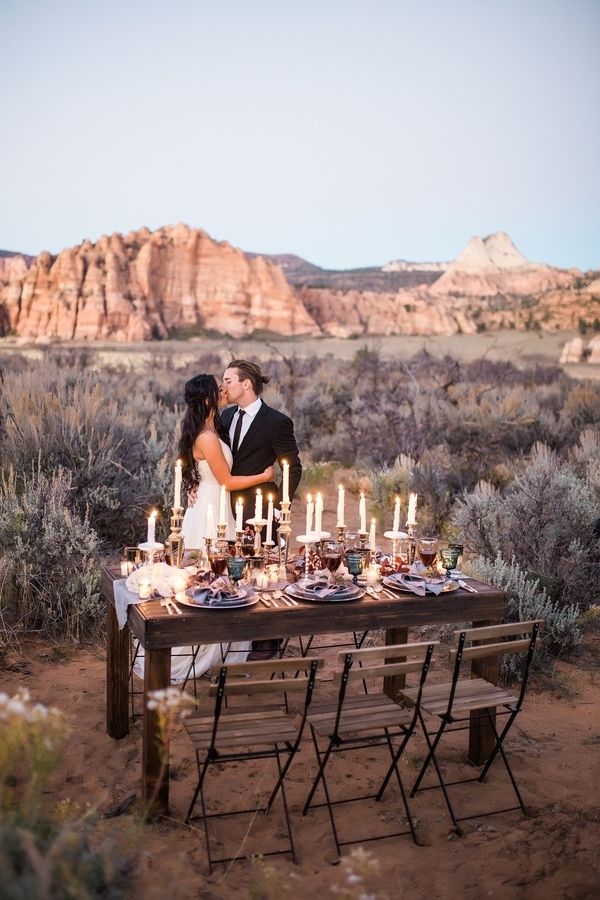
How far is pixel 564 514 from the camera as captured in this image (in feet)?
25.2

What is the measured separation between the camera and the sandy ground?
3668 mm

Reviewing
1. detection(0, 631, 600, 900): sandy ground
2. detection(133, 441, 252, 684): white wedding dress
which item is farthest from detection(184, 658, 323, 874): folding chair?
detection(133, 441, 252, 684): white wedding dress

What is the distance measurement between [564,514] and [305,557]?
361 cm

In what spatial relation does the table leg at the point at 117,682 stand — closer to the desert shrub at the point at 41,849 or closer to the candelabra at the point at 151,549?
the candelabra at the point at 151,549

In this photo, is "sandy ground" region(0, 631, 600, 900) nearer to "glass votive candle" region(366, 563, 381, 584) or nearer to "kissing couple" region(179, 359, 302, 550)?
"glass votive candle" region(366, 563, 381, 584)

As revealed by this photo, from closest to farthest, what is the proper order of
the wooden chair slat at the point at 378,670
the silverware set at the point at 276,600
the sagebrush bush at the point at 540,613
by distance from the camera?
1. the wooden chair slat at the point at 378,670
2. the silverware set at the point at 276,600
3. the sagebrush bush at the point at 540,613

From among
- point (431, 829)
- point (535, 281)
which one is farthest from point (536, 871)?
point (535, 281)

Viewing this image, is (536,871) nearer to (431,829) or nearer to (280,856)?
(431,829)

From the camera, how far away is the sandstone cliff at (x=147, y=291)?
70625 mm

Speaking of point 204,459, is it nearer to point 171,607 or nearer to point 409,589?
point 171,607

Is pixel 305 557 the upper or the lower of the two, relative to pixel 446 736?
upper

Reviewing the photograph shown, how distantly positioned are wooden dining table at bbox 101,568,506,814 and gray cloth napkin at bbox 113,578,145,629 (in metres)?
0.07

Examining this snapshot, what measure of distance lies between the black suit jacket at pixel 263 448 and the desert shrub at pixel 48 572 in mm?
1562

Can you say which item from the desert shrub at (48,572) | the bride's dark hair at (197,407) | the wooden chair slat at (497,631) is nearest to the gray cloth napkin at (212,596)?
the wooden chair slat at (497,631)
